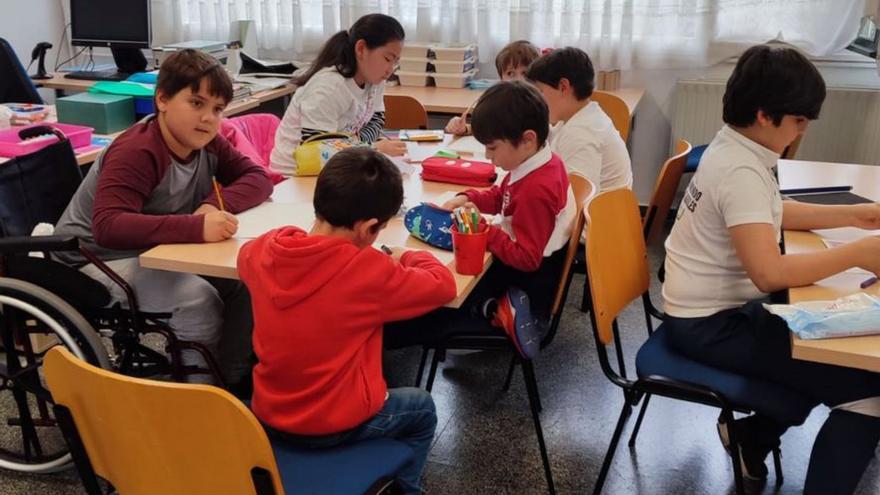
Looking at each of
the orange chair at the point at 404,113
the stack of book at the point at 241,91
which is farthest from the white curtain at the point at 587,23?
the orange chair at the point at 404,113

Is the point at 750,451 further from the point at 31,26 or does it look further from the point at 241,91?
the point at 31,26

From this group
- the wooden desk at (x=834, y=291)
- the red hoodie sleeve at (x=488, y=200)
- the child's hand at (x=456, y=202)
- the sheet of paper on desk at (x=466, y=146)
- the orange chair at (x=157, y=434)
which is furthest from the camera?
the sheet of paper on desk at (x=466, y=146)

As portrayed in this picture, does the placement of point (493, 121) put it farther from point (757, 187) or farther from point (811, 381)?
point (811, 381)

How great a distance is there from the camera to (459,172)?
2.48m

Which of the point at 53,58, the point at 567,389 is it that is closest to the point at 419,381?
the point at 567,389

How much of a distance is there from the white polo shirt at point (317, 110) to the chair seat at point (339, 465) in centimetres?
140

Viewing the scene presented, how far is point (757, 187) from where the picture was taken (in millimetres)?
1723

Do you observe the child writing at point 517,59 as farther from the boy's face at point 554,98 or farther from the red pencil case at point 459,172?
the red pencil case at point 459,172

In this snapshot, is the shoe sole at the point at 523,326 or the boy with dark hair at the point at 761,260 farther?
the shoe sole at the point at 523,326

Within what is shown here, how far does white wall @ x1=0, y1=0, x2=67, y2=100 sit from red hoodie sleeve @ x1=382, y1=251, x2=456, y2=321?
387 cm

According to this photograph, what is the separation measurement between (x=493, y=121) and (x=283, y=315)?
0.83 meters

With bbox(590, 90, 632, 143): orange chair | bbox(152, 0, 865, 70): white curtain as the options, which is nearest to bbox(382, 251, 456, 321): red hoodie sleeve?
bbox(590, 90, 632, 143): orange chair

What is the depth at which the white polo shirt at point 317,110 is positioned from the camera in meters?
2.75

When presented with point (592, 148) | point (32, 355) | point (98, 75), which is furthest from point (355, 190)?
point (98, 75)
